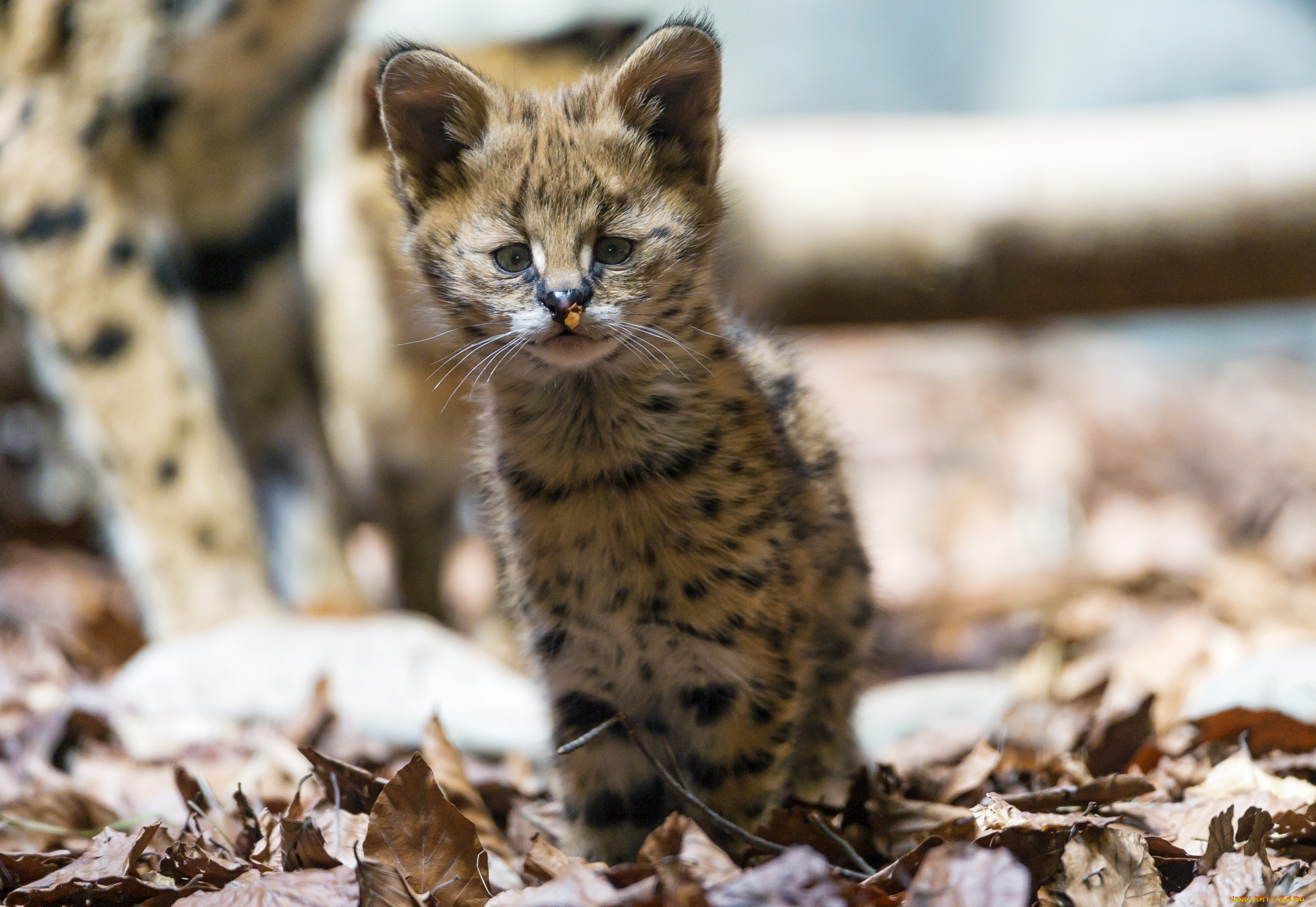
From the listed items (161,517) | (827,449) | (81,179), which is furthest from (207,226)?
(827,449)

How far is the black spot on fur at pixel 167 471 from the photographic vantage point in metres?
5.09

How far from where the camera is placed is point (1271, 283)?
6227mm

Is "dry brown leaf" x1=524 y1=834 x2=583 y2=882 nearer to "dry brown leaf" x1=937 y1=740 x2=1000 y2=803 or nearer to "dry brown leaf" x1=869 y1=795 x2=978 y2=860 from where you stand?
"dry brown leaf" x1=869 y1=795 x2=978 y2=860

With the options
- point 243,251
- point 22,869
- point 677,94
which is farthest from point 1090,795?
point 243,251

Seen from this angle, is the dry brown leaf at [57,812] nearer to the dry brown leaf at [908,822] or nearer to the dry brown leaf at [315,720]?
the dry brown leaf at [315,720]

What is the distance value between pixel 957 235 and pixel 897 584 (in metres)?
1.85

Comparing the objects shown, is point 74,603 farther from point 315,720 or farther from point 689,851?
point 689,851

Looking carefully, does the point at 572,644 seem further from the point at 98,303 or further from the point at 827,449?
→ the point at 98,303

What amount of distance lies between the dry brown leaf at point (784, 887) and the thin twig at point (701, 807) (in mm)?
158

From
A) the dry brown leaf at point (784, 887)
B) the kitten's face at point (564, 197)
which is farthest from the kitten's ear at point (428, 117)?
the dry brown leaf at point (784, 887)

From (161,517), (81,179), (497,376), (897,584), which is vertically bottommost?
(897,584)

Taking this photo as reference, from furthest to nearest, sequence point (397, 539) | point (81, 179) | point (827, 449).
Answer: point (397, 539), point (81, 179), point (827, 449)

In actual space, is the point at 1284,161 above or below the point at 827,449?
above

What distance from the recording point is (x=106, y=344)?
16.4 feet
